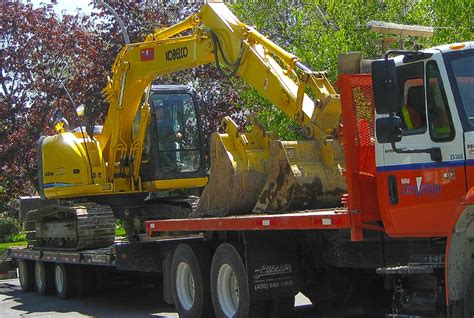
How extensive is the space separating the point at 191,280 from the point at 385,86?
4.76 m

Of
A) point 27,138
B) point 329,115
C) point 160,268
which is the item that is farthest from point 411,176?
point 27,138

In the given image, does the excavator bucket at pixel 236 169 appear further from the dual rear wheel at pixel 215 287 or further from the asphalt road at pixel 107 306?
the asphalt road at pixel 107 306

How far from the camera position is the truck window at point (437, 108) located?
660 centimetres

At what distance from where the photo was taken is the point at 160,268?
11.8 metres

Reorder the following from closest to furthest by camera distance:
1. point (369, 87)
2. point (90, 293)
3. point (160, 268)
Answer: point (369, 87)
point (160, 268)
point (90, 293)

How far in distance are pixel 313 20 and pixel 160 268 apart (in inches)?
414

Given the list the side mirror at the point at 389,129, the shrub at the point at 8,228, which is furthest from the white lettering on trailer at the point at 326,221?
the shrub at the point at 8,228

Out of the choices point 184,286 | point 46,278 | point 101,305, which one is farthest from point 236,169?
point 46,278

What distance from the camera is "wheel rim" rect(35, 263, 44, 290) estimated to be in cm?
1562


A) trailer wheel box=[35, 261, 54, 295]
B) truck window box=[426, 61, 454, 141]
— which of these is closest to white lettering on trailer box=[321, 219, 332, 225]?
truck window box=[426, 61, 454, 141]

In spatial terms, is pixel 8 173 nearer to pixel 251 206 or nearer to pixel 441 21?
pixel 441 21

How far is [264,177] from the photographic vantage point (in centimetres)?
970

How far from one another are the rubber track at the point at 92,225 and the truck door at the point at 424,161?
27.0 ft

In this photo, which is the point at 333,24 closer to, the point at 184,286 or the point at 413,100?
the point at 184,286
